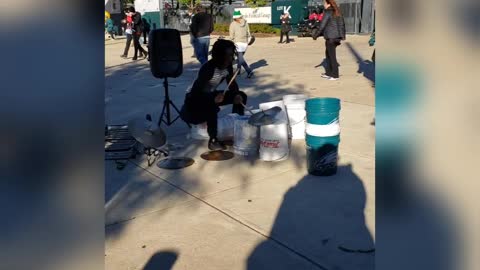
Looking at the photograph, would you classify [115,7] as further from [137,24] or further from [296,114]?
[296,114]

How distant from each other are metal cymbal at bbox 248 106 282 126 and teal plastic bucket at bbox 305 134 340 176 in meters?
0.61

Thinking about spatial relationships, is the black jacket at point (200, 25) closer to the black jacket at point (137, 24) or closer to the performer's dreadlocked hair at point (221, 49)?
the performer's dreadlocked hair at point (221, 49)

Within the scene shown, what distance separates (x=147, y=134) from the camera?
560 centimetres

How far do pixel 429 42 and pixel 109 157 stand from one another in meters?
5.07

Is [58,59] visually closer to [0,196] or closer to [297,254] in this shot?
[0,196]

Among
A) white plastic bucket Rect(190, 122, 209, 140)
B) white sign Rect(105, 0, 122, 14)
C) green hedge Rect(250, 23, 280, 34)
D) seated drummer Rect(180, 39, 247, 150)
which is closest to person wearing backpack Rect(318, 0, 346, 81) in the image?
seated drummer Rect(180, 39, 247, 150)

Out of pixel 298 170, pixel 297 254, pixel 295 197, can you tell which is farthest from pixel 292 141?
pixel 297 254

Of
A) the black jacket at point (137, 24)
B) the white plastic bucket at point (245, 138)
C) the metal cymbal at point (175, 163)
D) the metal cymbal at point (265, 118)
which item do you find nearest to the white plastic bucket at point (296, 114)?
the metal cymbal at point (265, 118)

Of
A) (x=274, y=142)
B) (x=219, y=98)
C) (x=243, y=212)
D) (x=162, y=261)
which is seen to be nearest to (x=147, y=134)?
(x=219, y=98)

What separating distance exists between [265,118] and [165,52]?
230 cm

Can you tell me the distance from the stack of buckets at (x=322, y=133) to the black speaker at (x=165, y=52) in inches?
111

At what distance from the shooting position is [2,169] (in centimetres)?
103

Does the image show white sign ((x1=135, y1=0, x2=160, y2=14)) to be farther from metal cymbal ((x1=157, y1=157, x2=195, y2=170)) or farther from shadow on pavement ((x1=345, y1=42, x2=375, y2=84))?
metal cymbal ((x1=157, y1=157, x2=195, y2=170))

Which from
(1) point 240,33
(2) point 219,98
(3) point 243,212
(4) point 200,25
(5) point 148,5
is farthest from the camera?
(5) point 148,5
